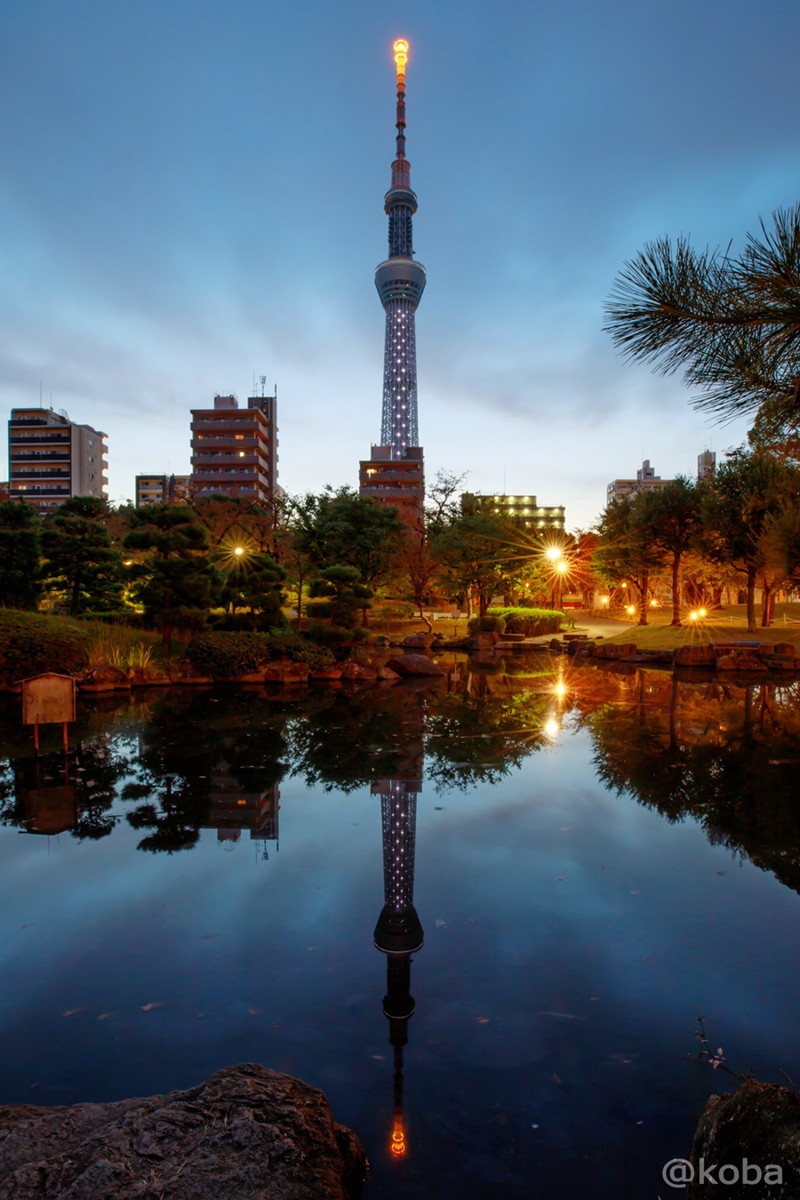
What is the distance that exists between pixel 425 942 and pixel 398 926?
10.8 inches

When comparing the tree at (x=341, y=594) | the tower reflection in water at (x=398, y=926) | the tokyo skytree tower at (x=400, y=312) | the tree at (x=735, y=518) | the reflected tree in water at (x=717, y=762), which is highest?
the tokyo skytree tower at (x=400, y=312)

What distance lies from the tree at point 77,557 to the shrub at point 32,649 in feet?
15.2

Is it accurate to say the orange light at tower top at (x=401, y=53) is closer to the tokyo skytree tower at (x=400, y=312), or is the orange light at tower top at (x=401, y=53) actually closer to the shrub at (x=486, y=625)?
the tokyo skytree tower at (x=400, y=312)

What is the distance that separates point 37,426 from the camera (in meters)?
79.2

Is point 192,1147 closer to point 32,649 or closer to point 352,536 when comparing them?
point 32,649

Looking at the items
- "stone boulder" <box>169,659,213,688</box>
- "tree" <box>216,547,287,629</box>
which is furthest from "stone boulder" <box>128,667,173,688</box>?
"tree" <box>216,547,287,629</box>

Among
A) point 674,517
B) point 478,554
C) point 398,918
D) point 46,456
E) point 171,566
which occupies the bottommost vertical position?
point 398,918

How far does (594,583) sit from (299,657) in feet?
120

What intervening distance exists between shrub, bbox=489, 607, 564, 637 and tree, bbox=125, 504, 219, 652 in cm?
1553

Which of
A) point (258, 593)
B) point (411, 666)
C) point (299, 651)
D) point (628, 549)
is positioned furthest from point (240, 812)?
point (628, 549)

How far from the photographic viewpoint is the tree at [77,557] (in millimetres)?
18219

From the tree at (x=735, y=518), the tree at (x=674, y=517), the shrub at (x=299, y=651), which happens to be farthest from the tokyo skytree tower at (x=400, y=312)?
the shrub at (x=299, y=651)

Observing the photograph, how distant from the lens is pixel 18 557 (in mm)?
17141

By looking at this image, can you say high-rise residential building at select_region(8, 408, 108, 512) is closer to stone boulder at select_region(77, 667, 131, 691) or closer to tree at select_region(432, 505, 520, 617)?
tree at select_region(432, 505, 520, 617)
